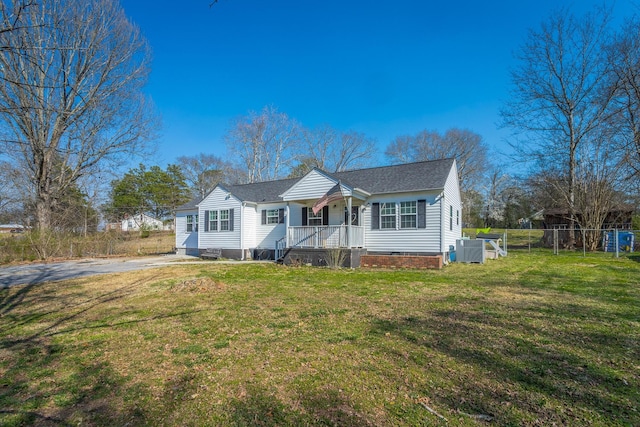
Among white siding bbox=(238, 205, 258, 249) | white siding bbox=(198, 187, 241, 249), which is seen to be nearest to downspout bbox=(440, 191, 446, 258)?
white siding bbox=(238, 205, 258, 249)

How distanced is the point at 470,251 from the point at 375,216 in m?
4.73

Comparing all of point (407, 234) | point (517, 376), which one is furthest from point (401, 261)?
point (517, 376)

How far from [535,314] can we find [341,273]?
6775 millimetres

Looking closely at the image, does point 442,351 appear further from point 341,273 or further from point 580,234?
point 580,234

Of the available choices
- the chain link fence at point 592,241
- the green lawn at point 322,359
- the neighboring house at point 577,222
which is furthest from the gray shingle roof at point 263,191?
the neighboring house at point 577,222

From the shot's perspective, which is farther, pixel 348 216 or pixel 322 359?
pixel 348 216

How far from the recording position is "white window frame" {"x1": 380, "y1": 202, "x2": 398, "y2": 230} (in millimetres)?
14656

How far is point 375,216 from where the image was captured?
15062 mm

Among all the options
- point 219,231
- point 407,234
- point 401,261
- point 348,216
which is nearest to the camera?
point 401,261

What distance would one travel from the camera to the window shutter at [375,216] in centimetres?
1499

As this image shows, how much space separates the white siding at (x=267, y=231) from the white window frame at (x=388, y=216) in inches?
208

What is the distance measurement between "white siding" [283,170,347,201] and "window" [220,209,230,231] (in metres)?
4.51

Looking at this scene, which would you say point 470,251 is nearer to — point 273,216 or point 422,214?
point 422,214

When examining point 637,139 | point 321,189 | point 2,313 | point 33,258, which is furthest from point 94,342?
point 637,139
